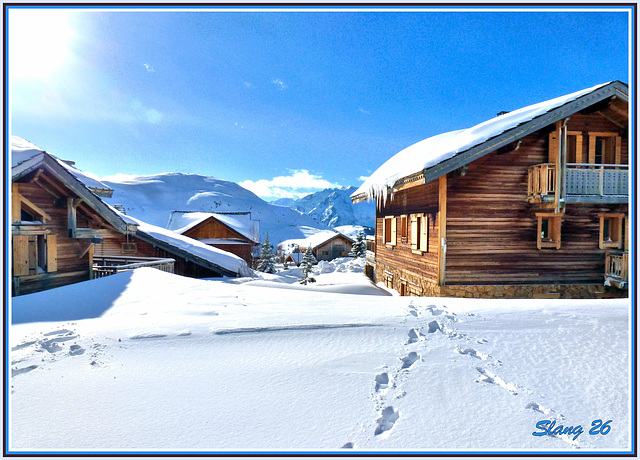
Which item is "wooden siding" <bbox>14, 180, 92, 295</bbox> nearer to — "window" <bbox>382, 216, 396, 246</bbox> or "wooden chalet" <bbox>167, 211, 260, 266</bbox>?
"window" <bbox>382, 216, 396, 246</bbox>

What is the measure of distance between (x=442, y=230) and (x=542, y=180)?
136 inches

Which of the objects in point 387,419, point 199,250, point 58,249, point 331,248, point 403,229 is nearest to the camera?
point 387,419

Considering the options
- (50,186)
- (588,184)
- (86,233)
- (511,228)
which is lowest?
(86,233)

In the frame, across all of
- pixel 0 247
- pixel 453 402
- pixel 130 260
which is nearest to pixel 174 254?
pixel 130 260

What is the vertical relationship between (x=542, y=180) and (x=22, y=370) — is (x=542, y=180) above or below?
above

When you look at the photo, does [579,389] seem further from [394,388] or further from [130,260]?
[130,260]

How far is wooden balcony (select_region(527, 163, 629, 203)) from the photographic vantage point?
9820mm

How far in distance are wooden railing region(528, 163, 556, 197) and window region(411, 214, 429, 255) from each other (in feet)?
11.4

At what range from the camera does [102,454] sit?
2025 mm

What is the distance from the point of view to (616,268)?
10422mm

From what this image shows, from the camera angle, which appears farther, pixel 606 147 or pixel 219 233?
pixel 219 233

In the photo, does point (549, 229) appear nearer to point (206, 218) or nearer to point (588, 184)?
point (588, 184)

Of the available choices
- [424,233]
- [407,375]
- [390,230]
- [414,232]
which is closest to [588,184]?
[424,233]

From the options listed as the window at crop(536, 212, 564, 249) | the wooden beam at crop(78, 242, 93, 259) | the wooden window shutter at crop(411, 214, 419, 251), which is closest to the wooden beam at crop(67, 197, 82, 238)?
the wooden beam at crop(78, 242, 93, 259)
